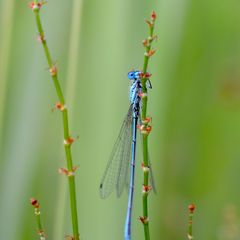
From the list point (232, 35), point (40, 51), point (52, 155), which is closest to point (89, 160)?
point (52, 155)

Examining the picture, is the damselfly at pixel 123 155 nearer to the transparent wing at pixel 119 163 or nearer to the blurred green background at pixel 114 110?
the transparent wing at pixel 119 163

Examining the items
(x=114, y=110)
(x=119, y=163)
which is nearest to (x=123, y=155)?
(x=119, y=163)

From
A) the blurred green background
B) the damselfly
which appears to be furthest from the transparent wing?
A: the blurred green background

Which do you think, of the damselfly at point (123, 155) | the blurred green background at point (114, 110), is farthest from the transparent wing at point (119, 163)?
the blurred green background at point (114, 110)

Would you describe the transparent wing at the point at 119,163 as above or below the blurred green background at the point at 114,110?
below

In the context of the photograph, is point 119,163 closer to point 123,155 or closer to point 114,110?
point 123,155

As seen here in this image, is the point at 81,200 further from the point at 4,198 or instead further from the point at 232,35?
the point at 232,35
